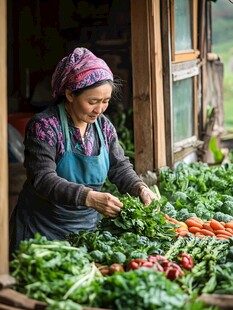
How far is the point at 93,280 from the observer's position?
4496 millimetres

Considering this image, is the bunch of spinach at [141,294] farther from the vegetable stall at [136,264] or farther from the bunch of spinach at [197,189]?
the bunch of spinach at [197,189]

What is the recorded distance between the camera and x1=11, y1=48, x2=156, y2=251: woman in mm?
5504

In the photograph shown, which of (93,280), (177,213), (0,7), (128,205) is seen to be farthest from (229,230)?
(0,7)

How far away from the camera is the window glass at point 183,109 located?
923cm

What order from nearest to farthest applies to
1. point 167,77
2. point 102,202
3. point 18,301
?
point 18,301, point 102,202, point 167,77

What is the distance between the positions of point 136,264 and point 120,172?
1.61 meters

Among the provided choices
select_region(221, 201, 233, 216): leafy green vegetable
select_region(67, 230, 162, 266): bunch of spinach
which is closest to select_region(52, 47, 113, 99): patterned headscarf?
select_region(67, 230, 162, 266): bunch of spinach

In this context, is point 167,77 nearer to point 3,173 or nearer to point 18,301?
point 3,173

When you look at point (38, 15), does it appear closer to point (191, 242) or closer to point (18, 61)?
point (18, 61)

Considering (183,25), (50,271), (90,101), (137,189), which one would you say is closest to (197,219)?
(137,189)

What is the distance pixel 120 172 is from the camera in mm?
6258

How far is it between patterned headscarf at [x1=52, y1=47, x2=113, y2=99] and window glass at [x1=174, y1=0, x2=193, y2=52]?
347 centimetres

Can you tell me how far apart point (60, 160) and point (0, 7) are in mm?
1762

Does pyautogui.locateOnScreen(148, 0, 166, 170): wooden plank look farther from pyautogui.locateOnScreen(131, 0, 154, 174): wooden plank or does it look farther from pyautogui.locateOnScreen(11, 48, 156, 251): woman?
pyautogui.locateOnScreen(11, 48, 156, 251): woman
